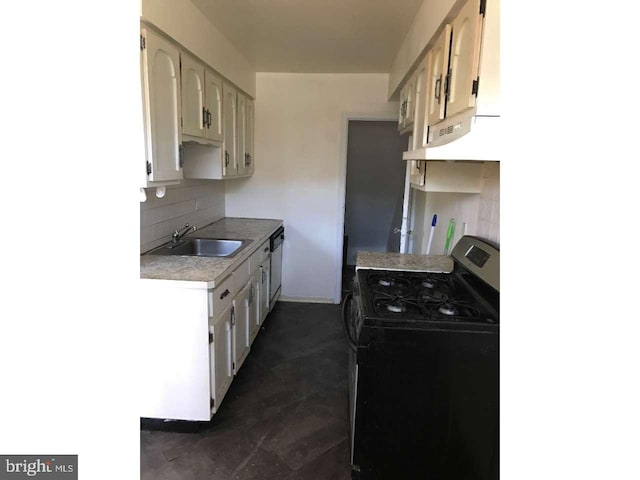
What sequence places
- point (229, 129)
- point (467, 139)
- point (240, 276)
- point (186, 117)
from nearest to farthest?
point (467, 139), point (186, 117), point (240, 276), point (229, 129)

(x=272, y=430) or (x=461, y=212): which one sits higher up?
(x=461, y=212)

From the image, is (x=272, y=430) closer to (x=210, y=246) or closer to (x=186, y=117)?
(x=210, y=246)

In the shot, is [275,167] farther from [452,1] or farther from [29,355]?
[29,355]

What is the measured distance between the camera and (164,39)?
196cm

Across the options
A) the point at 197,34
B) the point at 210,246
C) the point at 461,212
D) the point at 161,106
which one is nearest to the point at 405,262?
the point at 461,212

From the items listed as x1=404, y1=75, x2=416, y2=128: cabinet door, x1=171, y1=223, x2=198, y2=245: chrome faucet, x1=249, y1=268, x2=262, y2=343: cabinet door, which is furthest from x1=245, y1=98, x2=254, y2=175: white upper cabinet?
x1=404, y1=75, x2=416, y2=128: cabinet door

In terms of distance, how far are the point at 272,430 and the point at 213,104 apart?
2.15m

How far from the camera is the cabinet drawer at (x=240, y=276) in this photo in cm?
239

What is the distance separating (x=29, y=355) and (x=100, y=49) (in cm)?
40

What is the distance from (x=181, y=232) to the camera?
2963mm

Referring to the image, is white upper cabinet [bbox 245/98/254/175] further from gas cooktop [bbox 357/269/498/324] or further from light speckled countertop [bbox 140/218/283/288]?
gas cooktop [bbox 357/269/498/324]

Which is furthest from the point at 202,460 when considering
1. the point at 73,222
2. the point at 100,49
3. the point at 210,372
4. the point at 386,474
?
the point at 100,49

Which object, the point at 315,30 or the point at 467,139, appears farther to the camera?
the point at 315,30

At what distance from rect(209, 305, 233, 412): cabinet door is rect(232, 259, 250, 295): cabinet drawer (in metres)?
0.17
